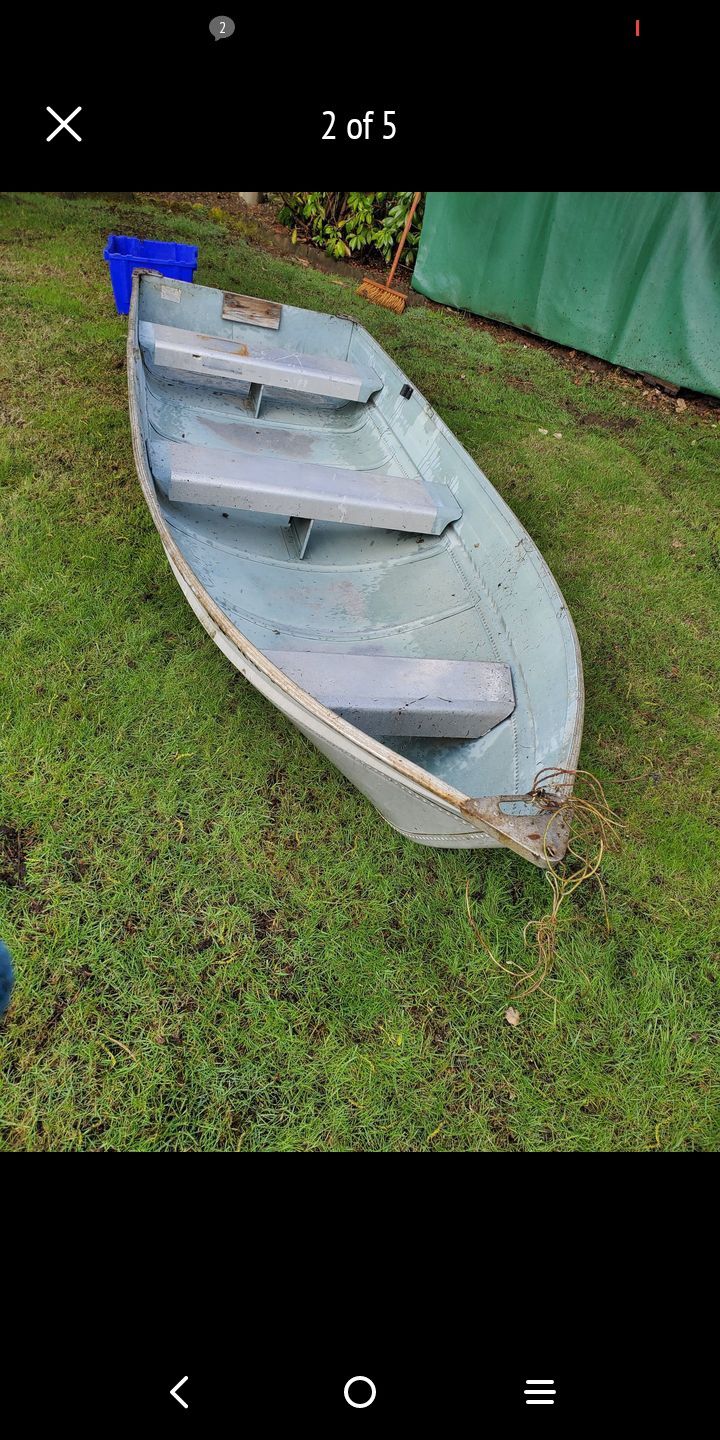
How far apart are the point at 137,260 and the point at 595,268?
4733mm

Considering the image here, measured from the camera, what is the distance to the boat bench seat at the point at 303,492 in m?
3.25

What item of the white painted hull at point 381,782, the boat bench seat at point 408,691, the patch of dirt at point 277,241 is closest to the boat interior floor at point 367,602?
the boat bench seat at point 408,691

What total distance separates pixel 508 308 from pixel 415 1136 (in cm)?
863

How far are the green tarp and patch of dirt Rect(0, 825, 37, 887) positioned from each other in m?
7.66

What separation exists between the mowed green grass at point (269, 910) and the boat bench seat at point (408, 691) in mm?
594

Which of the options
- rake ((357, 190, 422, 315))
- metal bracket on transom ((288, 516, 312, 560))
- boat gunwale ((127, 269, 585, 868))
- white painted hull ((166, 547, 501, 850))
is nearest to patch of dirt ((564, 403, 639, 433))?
rake ((357, 190, 422, 315))

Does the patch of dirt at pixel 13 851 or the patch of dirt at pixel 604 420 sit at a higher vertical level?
the patch of dirt at pixel 604 420

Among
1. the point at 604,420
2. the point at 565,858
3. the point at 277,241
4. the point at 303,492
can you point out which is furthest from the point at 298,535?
the point at 277,241

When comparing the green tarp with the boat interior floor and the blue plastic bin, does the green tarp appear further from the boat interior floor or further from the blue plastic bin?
the boat interior floor

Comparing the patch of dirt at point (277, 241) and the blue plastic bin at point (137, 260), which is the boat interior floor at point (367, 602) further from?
the patch of dirt at point (277, 241)

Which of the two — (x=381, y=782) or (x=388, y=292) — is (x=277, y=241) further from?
(x=381, y=782)

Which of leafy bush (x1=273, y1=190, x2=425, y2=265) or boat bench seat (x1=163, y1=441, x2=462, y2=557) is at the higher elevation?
leafy bush (x1=273, y1=190, x2=425, y2=265)

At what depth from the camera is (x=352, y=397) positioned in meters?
4.65

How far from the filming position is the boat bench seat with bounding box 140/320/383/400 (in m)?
4.43
